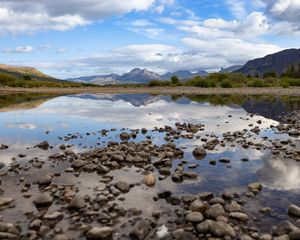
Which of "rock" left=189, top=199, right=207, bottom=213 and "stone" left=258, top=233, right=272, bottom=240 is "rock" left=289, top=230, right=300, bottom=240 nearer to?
"stone" left=258, top=233, right=272, bottom=240

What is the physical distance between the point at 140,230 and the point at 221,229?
1.98 metres

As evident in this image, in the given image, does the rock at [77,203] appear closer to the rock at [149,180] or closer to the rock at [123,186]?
the rock at [123,186]

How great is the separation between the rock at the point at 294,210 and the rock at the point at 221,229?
2.22 m

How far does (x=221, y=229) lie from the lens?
29.6 feet

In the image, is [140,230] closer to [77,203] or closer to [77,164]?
[77,203]

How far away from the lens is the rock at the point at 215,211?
9951 mm

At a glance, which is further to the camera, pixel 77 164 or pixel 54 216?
pixel 77 164

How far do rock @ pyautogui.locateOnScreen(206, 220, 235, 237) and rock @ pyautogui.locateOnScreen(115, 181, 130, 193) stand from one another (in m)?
3.87

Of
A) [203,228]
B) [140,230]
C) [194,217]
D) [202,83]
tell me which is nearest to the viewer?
[140,230]

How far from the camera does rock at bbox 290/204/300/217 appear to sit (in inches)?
399

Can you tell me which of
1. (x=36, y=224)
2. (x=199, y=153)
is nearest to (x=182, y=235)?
(x=36, y=224)

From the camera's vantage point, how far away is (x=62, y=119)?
34.0 meters

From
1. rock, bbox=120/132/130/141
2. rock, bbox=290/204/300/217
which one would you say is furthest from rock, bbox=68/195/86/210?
rock, bbox=120/132/130/141

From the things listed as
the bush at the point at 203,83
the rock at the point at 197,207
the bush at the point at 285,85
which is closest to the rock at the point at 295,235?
the rock at the point at 197,207
